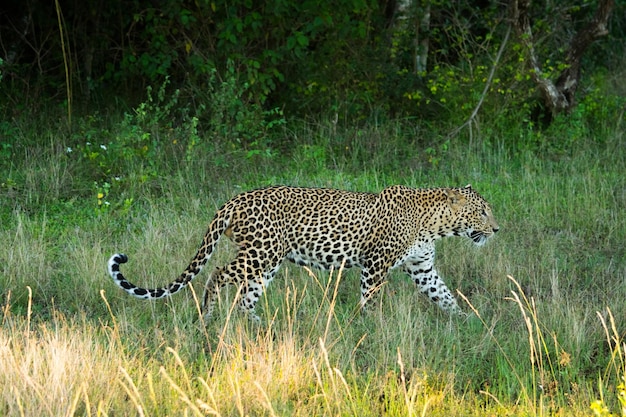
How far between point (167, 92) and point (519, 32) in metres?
4.56

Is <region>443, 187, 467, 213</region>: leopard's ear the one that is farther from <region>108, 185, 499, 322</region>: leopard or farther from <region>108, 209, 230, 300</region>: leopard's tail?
<region>108, 209, 230, 300</region>: leopard's tail

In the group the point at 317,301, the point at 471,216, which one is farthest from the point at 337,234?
the point at 471,216

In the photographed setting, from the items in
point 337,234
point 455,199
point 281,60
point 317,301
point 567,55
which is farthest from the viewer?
point 567,55

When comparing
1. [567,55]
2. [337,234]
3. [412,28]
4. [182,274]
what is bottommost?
[182,274]

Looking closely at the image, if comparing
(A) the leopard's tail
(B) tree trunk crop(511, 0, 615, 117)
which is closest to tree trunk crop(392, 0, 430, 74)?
(B) tree trunk crop(511, 0, 615, 117)

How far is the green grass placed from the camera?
17.1 ft

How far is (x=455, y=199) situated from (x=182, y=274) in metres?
2.23

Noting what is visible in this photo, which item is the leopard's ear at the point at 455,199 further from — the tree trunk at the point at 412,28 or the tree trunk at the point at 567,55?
the tree trunk at the point at 412,28

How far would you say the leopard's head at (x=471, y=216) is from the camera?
7.75 metres

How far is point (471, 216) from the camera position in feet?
25.5

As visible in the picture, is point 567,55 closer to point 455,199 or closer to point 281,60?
point 281,60

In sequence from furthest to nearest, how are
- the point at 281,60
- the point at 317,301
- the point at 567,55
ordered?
the point at 567,55, the point at 281,60, the point at 317,301

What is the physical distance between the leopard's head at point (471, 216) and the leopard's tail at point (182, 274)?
1805 millimetres

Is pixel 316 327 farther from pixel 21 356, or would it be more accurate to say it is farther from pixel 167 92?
pixel 167 92
